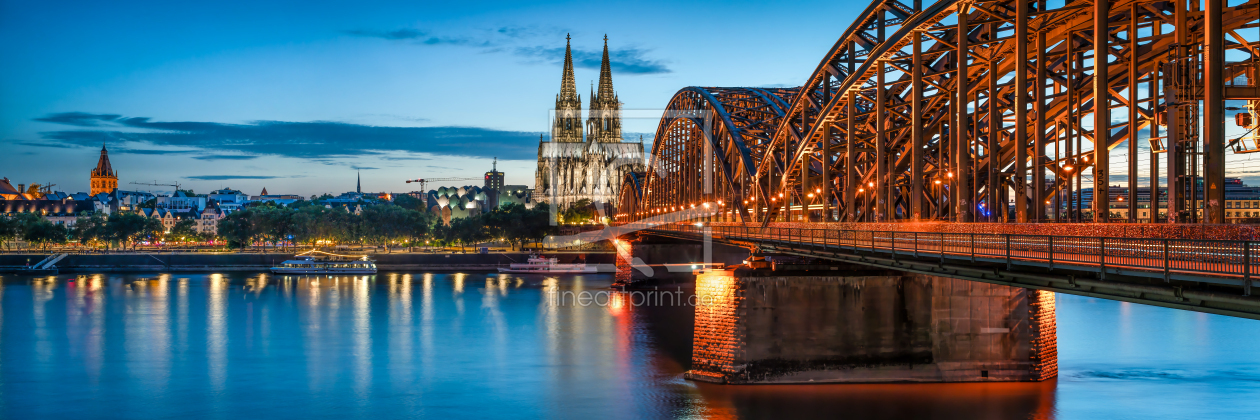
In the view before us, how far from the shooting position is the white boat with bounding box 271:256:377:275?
300ft

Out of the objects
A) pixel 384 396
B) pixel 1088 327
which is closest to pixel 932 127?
pixel 1088 327

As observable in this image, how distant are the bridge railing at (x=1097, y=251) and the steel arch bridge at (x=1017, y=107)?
3692mm

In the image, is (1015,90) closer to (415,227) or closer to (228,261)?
(228,261)

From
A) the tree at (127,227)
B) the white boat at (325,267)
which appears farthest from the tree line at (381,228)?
the white boat at (325,267)

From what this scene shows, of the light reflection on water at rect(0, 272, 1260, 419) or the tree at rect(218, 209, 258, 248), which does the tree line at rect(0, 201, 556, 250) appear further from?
the light reflection on water at rect(0, 272, 1260, 419)

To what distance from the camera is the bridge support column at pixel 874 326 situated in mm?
28391

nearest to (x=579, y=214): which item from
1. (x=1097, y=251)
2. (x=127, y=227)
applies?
(x=127, y=227)

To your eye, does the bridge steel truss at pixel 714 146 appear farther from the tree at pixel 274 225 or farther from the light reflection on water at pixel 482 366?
the tree at pixel 274 225

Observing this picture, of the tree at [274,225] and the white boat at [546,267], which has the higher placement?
the tree at [274,225]

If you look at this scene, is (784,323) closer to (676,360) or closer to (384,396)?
(676,360)

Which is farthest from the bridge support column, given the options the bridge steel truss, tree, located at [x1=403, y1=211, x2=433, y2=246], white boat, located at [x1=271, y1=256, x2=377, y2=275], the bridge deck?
tree, located at [x1=403, y1=211, x2=433, y2=246]

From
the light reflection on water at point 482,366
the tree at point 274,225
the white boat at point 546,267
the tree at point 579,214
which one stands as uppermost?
the tree at point 579,214

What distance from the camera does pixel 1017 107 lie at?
24109 mm

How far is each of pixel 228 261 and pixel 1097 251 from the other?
99498mm
